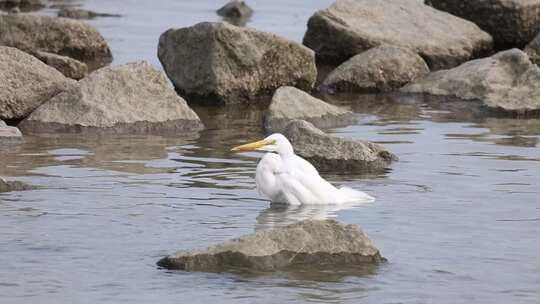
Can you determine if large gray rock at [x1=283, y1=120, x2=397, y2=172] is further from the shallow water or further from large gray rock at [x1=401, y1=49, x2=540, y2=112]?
large gray rock at [x1=401, y1=49, x2=540, y2=112]

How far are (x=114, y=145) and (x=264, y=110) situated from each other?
3.51m

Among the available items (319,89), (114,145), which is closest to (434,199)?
(114,145)

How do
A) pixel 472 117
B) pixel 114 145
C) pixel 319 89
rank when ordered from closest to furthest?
pixel 114 145, pixel 472 117, pixel 319 89

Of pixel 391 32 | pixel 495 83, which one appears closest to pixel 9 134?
pixel 495 83

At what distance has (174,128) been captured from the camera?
15609 millimetres

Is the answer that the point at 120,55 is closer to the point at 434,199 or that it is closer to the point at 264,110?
the point at 264,110

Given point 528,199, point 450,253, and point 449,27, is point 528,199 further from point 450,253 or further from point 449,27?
point 449,27

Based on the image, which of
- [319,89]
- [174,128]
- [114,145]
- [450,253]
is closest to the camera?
[450,253]

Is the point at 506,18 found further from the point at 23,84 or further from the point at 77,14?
the point at 23,84

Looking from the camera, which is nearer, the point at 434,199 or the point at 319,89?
the point at 434,199

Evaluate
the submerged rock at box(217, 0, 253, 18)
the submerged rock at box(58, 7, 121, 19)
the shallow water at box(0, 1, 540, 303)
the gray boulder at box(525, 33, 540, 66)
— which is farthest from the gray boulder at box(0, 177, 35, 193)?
the submerged rock at box(217, 0, 253, 18)

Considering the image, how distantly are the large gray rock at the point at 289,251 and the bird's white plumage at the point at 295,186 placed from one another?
6.59 feet

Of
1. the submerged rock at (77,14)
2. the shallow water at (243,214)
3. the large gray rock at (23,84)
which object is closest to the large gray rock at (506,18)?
the shallow water at (243,214)

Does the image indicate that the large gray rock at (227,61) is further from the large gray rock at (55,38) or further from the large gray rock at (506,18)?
the large gray rock at (506,18)
